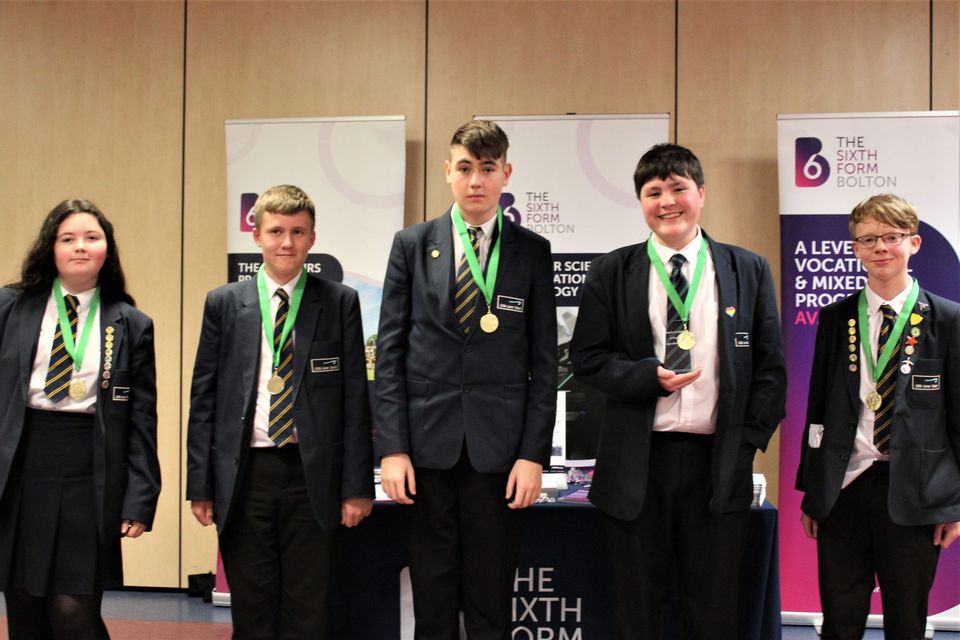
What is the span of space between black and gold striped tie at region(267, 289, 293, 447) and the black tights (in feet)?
2.55

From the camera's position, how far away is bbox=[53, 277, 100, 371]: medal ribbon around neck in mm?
2650

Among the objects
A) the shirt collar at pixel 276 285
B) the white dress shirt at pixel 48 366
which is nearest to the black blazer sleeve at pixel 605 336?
the shirt collar at pixel 276 285

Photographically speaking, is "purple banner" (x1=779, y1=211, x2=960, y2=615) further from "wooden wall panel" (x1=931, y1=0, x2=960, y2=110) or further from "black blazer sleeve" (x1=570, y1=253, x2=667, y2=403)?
"black blazer sleeve" (x1=570, y1=253, x2=667, y2=403)

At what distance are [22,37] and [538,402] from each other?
4499mm

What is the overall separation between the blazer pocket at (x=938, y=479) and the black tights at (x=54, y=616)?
2644mm

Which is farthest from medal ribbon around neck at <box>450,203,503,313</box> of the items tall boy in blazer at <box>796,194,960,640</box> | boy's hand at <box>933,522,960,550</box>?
boy's hand at <box>933,522,960,550</box>

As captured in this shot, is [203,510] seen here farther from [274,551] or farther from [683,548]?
[683,548]

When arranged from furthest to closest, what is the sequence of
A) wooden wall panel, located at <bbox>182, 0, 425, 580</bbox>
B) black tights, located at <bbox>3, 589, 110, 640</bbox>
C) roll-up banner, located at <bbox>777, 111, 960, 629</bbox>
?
wooden wall panel, located at <bbox>182, 0, 425, 580</bbox>
roll-up banner, located at <bbox>777, 111, 960, 629</bbox>
black tights, located at <bbox>3, 589, 110, 640</bbox>

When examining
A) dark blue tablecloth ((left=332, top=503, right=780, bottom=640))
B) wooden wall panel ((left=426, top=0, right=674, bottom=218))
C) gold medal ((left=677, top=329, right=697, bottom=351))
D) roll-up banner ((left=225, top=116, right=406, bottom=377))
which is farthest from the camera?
wooden wall panel ((left=426, top=0, right=674, bottom=218))

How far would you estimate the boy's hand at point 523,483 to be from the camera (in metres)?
2.43

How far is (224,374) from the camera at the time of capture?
2697 mm

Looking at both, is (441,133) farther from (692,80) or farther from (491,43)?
(692,80)

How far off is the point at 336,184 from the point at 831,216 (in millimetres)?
2756

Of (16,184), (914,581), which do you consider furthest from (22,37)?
(914,581)
